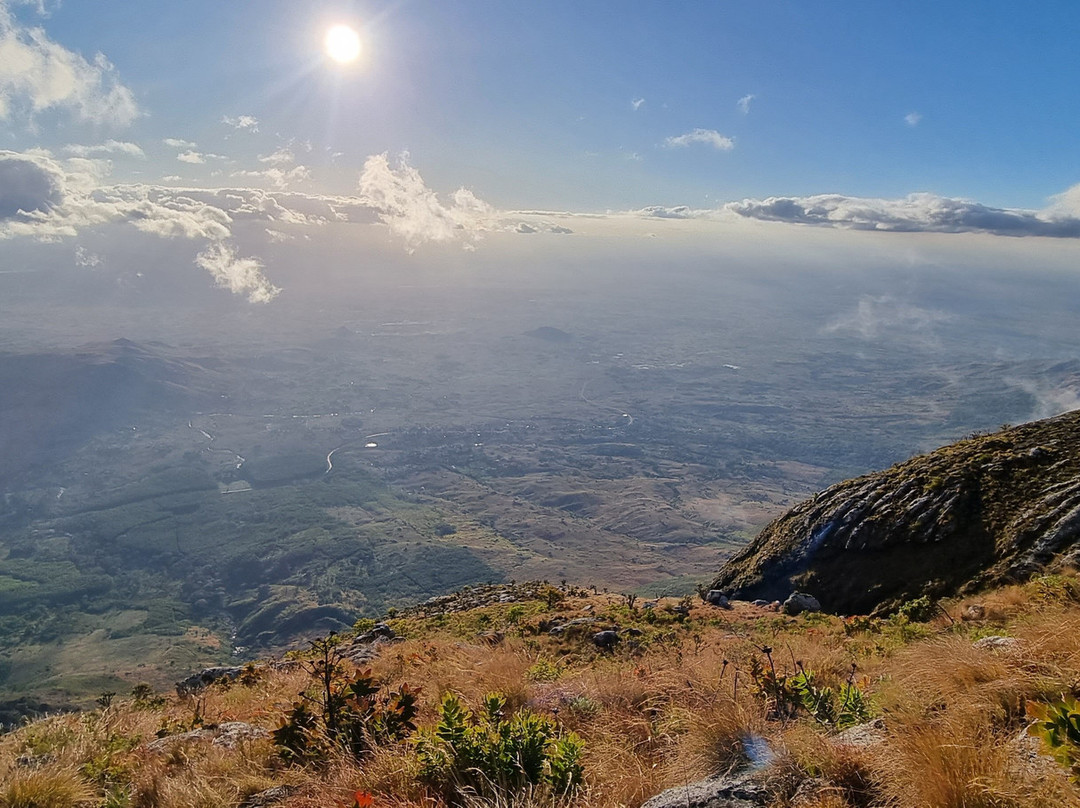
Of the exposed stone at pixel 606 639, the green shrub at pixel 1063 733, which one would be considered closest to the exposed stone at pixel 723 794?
the green shrub at pixel 1063 733

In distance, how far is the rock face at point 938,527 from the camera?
12474 mm

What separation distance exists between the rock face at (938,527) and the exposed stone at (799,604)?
470 millimetres

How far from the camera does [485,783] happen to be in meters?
4.48

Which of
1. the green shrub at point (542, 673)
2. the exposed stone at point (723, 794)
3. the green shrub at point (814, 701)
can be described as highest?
the exposed stone at point (723, 794)

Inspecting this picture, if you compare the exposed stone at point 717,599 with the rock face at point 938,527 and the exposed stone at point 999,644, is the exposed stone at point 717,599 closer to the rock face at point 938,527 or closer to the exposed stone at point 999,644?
the rock face at point 938,527

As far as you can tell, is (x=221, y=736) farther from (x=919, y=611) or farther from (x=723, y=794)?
(x=919, y=611)

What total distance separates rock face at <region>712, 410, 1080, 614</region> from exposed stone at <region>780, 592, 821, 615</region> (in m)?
0.47

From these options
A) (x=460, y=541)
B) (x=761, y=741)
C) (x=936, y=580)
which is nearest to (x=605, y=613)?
(x=936, y=580)

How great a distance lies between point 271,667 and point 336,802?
10.8m

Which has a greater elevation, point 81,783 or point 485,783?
point 485,783

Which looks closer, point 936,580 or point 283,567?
point 936,580

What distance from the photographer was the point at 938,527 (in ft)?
46.6

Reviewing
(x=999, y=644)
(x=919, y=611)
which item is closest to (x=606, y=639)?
(x=919, y=611)

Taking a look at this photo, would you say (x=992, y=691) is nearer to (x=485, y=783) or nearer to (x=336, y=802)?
(x=485, y=783)
